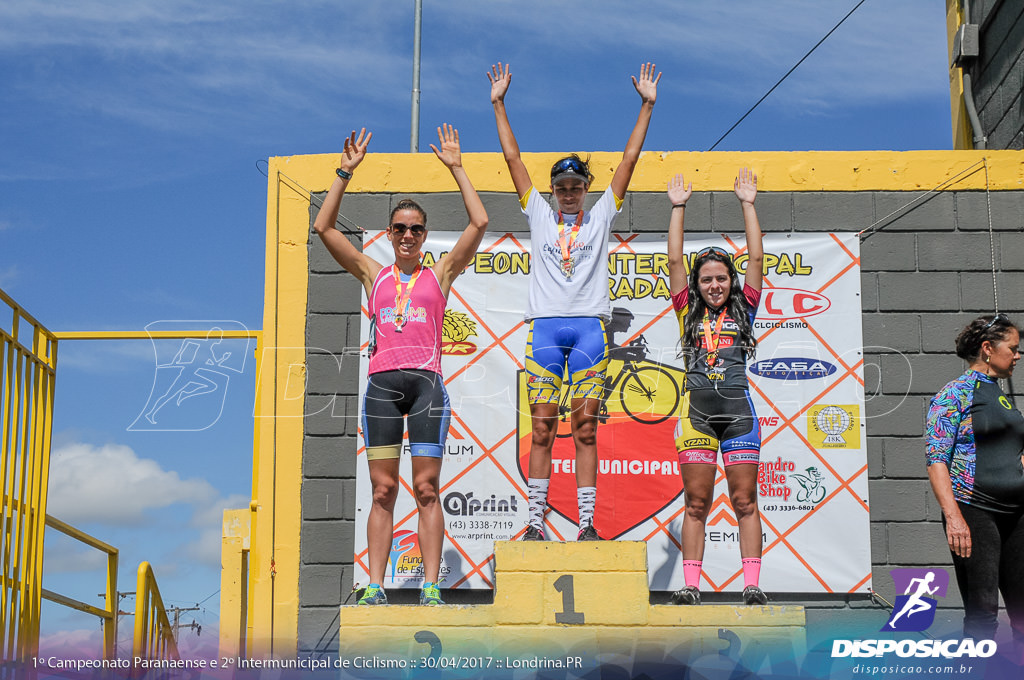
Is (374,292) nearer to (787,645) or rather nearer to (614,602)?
(614,602)

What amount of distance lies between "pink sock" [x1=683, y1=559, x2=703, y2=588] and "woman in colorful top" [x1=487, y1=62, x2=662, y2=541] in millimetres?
581

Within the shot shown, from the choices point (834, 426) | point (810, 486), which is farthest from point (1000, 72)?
point (810, 486)

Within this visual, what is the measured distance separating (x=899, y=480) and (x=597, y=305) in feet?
8.39

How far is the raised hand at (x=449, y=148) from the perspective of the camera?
264 inches

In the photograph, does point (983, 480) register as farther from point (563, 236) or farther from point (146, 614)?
point (146, 614)

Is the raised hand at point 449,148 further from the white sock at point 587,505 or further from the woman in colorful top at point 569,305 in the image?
the white sock at point 587,505

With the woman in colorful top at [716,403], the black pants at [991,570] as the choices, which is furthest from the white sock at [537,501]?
the black pants at [991,570]

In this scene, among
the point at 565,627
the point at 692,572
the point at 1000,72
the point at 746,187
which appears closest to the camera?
the point at 565,627

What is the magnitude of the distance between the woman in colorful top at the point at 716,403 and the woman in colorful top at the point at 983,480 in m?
1.00

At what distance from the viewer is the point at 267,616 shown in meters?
7.37

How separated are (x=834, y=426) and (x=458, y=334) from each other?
2.58m

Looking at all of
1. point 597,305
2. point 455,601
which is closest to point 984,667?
point 597,305

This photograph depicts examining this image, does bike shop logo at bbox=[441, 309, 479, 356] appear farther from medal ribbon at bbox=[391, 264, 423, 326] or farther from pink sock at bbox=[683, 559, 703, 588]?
pink sock at bbox=[683, 559, 703, 588]

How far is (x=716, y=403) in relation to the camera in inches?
251
